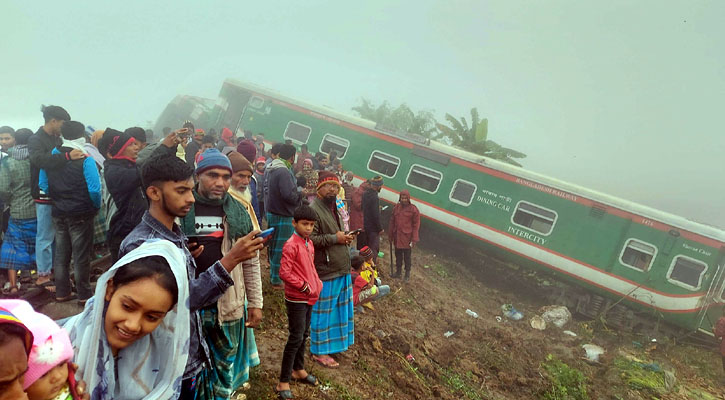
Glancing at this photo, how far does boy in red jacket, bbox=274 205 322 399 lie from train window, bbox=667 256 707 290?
29.1ft

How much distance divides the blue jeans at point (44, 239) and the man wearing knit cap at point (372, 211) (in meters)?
4.80

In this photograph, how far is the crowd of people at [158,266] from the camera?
4.70ft

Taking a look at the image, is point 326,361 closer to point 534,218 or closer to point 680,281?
point 534,218

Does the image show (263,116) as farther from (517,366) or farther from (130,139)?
(517,366)

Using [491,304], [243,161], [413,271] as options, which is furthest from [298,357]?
[491,304]

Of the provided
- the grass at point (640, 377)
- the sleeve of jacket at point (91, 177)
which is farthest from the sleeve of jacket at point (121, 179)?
the grass at point (640, 377)

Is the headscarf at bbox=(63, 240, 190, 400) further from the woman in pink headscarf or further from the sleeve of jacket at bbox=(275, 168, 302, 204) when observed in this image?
the woman in pink headscarf

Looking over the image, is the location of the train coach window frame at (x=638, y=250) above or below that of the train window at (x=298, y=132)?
below

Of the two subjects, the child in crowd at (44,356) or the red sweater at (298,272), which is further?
the red sweater at (298,272)

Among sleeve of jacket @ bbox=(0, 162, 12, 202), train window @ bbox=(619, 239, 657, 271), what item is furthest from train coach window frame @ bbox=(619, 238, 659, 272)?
sleeve of jacket @ bbox=(0, 162, 12, 202)

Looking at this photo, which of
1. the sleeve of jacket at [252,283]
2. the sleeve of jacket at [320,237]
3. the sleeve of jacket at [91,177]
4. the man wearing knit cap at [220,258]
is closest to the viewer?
the man wearing knit cap at [220,258]

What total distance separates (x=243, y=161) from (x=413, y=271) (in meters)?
6.75

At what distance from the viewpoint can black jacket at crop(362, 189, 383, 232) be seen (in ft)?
23.7

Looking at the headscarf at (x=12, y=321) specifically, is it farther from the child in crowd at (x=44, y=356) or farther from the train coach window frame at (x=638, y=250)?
the train coach window frame at (x=638, y=250)
